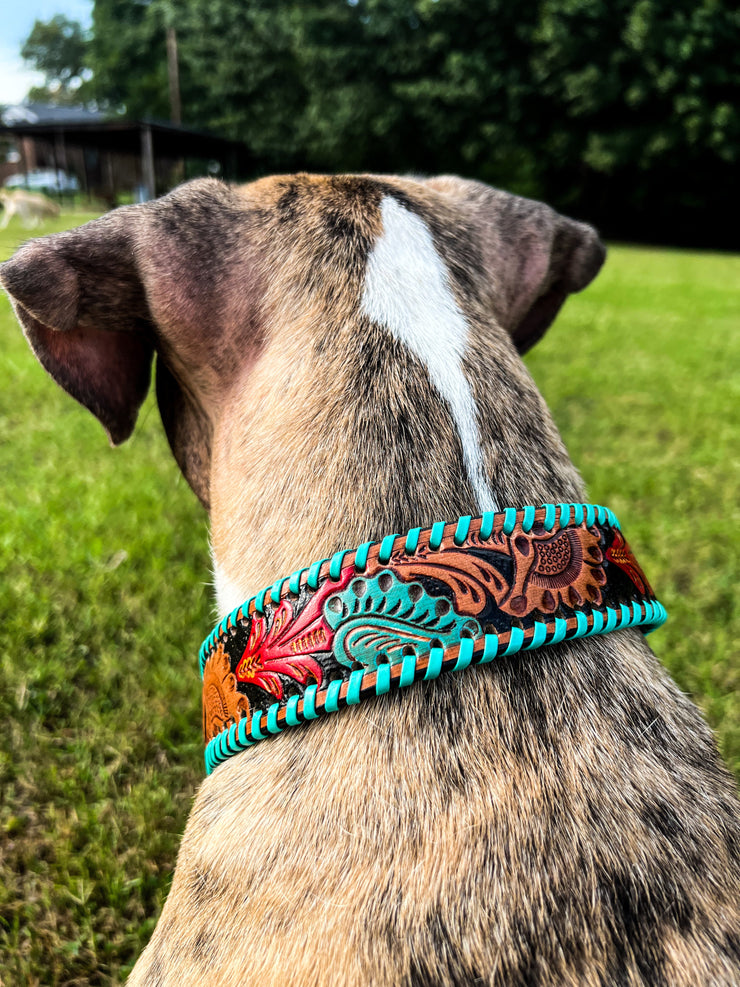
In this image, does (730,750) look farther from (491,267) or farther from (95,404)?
(95,404)

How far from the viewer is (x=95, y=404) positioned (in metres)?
1.79

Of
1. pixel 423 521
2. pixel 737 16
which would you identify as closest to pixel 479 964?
pixel 423 521

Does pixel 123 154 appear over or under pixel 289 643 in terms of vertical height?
under

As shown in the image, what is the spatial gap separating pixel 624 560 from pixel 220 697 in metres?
0.72

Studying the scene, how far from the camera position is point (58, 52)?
78.4 m

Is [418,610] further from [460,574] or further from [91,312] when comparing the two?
[91,312]

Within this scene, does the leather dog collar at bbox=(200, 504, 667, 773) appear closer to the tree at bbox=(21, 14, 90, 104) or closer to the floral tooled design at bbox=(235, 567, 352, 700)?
the floral tooled design at bbox=(235, 567, 352, 700)

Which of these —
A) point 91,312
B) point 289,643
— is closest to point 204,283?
point 91,312

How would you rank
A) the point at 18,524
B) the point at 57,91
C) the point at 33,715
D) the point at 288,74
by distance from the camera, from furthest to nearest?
1. the point at 57,91
2. the point at 288,74
3. the point at 18,524
4. the point at 33,715

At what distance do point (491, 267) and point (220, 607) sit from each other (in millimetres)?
1017

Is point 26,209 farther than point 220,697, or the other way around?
point 26,209

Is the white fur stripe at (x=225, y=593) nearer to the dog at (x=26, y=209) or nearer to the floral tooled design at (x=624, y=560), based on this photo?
the floral tooled design at (x=624, y=560)

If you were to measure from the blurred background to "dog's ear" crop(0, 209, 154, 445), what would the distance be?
24.5 metres

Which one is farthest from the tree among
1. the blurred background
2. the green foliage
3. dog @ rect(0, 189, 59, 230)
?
dog @ rect(0, 189, 59, 230)
